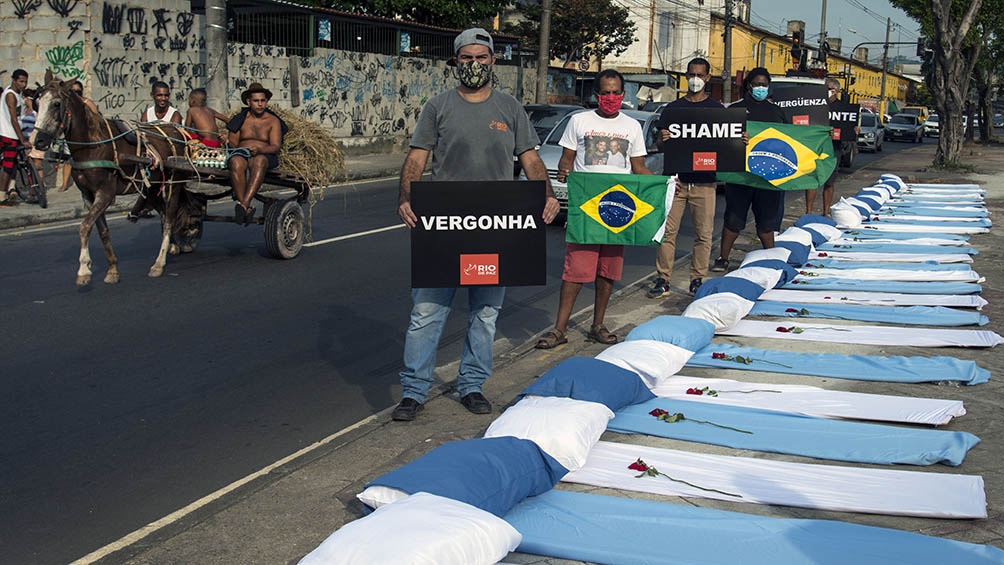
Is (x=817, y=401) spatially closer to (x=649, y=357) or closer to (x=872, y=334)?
(x=649, y=357)

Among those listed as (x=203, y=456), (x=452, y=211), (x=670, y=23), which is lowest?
(x=203, y=456)

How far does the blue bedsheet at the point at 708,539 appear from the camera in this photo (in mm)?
3998

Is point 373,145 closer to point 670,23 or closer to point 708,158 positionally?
point 708,158

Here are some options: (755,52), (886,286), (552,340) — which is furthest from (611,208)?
(755,52)

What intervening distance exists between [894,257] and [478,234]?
771 cm

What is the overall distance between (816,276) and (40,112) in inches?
304

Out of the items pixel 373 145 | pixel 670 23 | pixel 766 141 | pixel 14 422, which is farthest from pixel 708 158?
pixel 670 23

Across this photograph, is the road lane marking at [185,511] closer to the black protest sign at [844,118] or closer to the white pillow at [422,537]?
the white pillow at [422,537]

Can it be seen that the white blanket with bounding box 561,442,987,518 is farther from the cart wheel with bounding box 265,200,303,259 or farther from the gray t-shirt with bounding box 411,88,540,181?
the cart wheel with bounding box 265,200,303,259

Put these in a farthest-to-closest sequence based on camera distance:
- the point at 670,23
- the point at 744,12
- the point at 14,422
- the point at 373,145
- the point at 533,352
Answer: the point at 744,12, the point at 670,23, the point at 373,145, the point at 533,352, the point at 14,422

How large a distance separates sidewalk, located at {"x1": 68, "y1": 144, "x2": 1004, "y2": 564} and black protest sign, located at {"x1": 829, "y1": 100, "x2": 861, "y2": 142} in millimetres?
8632

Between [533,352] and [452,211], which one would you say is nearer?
[452,211]

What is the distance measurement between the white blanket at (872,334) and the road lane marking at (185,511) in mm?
3663

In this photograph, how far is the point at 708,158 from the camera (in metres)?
9.88
